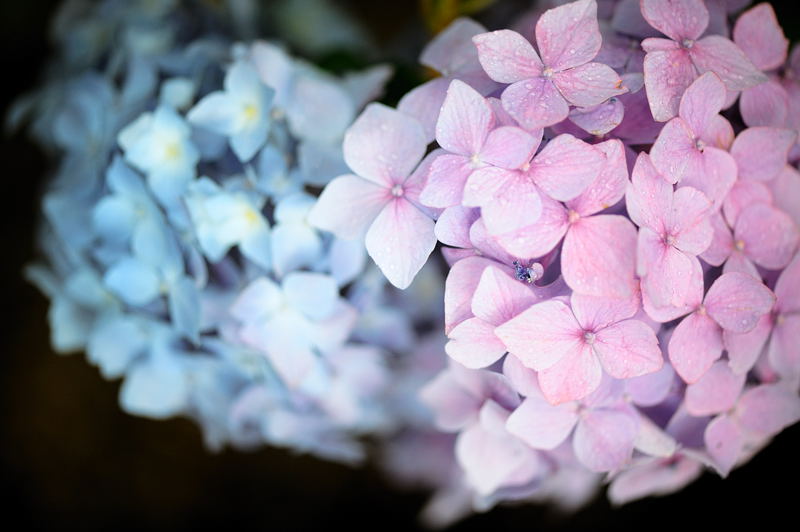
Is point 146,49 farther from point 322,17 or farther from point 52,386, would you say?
point 52,386

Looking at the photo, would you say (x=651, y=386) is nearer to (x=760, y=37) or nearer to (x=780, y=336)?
(x=780, y=336)

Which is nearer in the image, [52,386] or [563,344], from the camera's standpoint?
[563,344]

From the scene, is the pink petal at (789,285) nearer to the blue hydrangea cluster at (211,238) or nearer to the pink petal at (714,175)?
the pink petal at (714,175)

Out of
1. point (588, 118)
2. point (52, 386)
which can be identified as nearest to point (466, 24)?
point (588, 118)

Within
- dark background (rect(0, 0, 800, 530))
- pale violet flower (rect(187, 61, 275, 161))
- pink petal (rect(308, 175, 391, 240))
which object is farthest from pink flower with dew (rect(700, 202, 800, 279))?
dark background (rect(0, 0, 800, 530))

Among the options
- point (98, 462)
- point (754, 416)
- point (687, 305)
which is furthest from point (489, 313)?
point (98, 462)

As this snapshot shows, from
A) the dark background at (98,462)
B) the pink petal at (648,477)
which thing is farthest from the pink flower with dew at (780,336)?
the dark background at (98,462)

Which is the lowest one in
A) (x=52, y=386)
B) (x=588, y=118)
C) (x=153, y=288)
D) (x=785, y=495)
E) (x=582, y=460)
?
(x=785, y=495)
